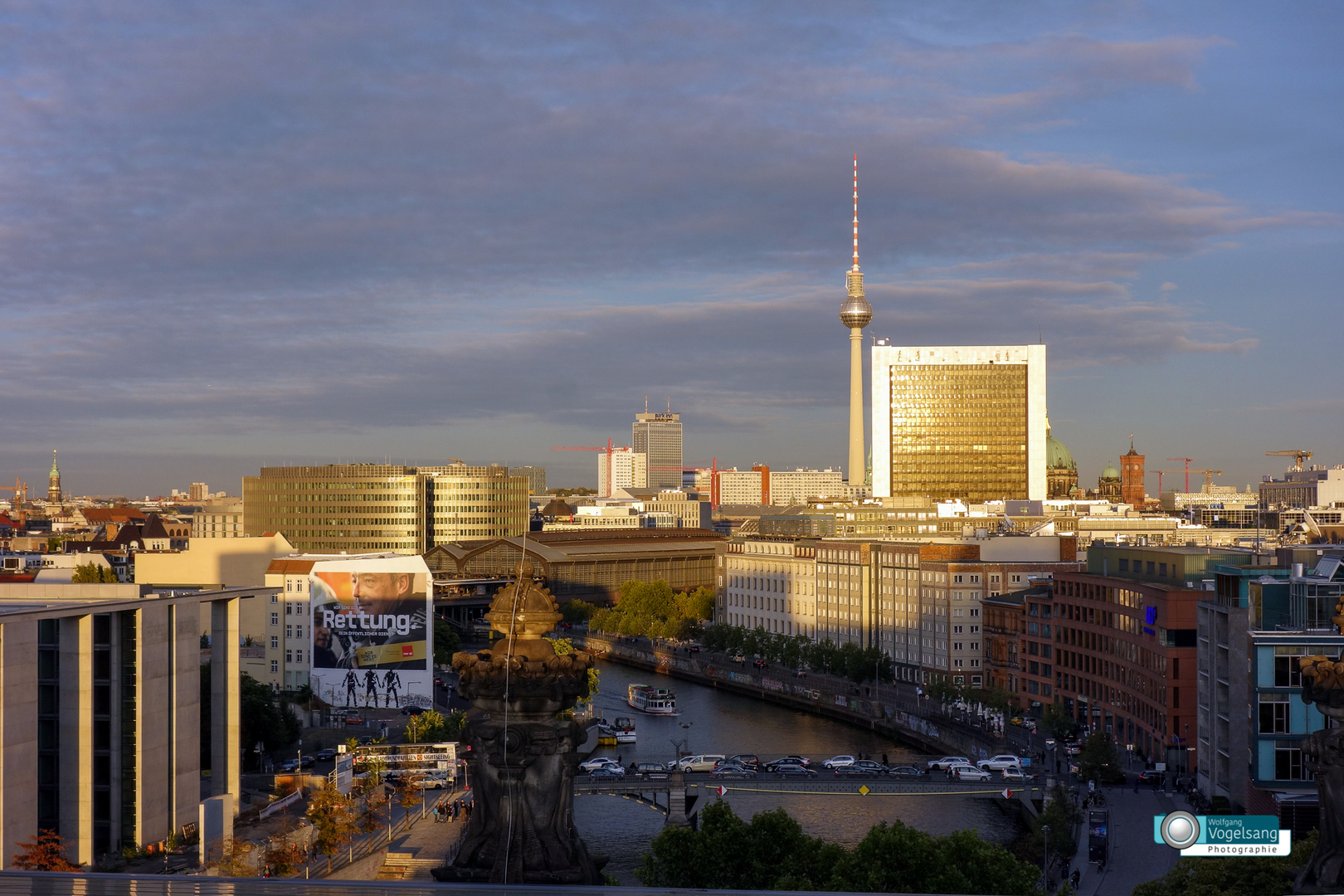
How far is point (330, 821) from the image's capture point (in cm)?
3453

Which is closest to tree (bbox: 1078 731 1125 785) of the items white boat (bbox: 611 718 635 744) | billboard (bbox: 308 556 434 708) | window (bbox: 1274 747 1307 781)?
window (bbox: 1274 747 1307 781)

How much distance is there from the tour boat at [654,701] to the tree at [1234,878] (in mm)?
43628

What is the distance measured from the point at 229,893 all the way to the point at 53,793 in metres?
26.2

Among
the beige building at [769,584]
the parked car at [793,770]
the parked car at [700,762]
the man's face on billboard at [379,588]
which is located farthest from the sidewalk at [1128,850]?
the beige building at [769,584]

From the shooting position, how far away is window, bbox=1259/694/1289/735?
3619 centimetres

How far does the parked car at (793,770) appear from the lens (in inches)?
1756

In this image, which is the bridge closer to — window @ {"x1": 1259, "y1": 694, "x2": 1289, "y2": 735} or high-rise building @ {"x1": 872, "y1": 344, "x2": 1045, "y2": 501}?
window @ {"x1": 1259, "y1": 694, "x2": 1289, "y2": 735}

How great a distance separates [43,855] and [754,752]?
31.1 meters

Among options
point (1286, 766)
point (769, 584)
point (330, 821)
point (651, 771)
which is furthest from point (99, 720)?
point (769, 584)

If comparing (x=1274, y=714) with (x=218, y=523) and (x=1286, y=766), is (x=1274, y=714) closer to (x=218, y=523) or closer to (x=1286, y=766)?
(x=1286, y=766)

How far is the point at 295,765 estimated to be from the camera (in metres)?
47.8

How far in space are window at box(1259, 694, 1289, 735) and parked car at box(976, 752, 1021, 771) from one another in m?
11.6

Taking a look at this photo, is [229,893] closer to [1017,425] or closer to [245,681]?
[245,681]

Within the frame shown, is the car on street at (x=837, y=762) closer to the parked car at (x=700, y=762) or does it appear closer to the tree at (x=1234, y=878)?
the parked car at (x=700, y=762)
